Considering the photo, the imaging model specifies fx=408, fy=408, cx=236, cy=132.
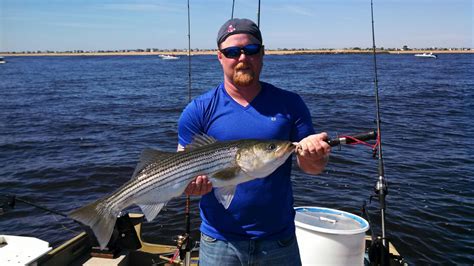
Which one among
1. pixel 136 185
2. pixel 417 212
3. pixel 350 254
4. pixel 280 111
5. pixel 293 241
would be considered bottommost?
pixel 417 212

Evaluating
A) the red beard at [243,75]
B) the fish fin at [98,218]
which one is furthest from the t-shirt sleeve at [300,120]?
the fish fin at [98,218]

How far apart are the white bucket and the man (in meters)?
1.77

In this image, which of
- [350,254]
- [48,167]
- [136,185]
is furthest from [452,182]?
[48,167]

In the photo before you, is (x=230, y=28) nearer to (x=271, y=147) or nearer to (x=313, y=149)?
(x=271, y=147)

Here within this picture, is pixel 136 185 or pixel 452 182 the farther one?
pixel 452 182

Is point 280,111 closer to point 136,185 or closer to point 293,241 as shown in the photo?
point 293,241

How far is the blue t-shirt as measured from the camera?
3.74 m

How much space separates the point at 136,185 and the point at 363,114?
25.2 m

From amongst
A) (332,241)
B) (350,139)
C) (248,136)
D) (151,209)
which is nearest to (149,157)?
(151,209)

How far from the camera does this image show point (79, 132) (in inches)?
938

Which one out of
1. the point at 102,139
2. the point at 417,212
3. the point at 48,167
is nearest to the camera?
the point at 417,212

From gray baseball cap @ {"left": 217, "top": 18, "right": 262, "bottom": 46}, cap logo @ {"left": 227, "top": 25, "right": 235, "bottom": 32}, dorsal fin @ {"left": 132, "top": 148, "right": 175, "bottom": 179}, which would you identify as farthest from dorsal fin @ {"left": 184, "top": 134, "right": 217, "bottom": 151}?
cap logo @ {"left": 227, "top": 25, "right": 235, "bottom": 32}

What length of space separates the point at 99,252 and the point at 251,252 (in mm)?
3886

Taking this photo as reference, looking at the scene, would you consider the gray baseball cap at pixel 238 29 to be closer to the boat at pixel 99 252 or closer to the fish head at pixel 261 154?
the fish head at pixel 261 154
